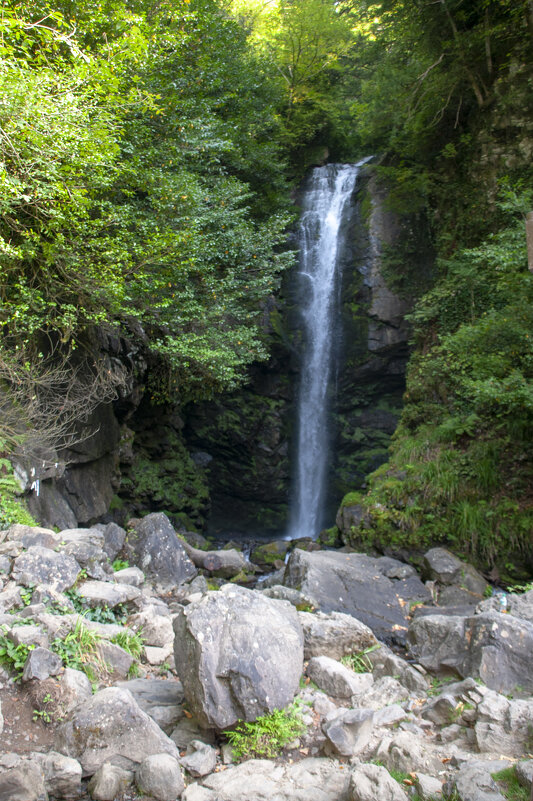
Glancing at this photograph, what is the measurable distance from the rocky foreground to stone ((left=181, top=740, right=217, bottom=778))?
0.01 m

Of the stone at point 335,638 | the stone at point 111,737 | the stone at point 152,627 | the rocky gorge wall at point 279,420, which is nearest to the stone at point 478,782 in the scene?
the stone at point 111,737

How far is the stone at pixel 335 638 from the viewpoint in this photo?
16.0ft

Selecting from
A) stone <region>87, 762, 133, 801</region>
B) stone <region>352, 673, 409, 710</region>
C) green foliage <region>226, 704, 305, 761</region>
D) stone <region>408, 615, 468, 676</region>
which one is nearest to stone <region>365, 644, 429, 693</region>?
stone <region>352, 673, 409, 710</region>

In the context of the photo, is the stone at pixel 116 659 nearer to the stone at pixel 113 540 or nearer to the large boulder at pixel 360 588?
the large boulder at pixel 360 588

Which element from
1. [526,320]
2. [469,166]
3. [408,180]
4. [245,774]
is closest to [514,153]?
[469,166]

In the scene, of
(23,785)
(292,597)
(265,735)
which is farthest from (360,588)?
(23,785)

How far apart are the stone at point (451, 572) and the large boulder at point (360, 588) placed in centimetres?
32

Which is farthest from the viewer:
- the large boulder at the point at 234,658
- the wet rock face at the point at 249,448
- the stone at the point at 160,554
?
the wet rock face at the point at 249,448

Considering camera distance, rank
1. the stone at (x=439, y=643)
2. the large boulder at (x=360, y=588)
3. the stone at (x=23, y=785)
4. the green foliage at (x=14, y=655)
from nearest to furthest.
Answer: the stone at (x=23, y=785) < the green foliage at (x=14, y=655) < the stone at (x=439, y=643) < the large boulder at (x=360, y=588)

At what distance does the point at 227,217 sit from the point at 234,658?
8253 mm

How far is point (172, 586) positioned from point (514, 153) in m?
11.2

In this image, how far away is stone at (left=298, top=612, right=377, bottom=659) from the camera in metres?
4.86

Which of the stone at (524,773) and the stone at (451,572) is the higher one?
the stone at (524,773)

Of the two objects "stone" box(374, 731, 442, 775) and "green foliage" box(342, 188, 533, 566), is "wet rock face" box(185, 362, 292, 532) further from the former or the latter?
"stone" box(374, 731, 442, 775)
